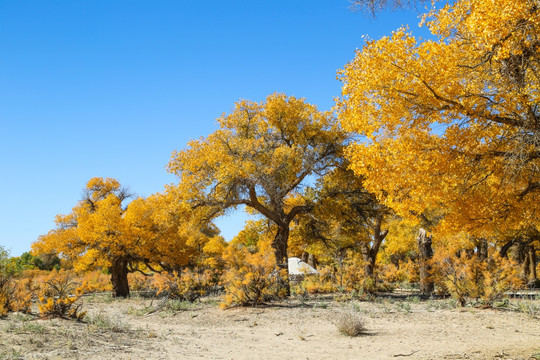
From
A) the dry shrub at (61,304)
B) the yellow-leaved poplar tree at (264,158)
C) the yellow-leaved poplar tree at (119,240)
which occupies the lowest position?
the dry shrub at (61,304)

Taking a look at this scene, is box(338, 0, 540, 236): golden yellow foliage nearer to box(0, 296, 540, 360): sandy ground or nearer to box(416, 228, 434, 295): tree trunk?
box(0, 296, 540, 360): sandy ground

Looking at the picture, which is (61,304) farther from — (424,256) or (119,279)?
(424,256)

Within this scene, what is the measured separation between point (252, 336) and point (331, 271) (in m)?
11.6

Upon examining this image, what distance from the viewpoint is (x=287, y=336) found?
999cm

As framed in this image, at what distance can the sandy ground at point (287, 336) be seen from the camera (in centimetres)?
782

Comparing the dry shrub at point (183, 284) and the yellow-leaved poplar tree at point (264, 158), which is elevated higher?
the yellow-leaved poplar tree at point (264, 158)

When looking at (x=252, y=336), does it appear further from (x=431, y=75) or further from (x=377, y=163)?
(x=431, y=75)

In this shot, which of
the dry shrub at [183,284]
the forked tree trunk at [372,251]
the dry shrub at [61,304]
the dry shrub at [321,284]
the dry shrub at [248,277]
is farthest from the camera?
the forked tree trunk at [372,251]

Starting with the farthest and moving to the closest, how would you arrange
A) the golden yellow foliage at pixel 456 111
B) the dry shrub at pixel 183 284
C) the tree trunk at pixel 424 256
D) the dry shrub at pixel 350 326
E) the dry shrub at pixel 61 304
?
the tree trunk at pixel 424 256 → the dry shrub at pixel 183 284 → the dry shrub at pixel 61 304 → the dry shrub at pixel 350 326 → the golden yellow foliage at pixel 456 111

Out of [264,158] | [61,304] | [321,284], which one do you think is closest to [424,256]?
[321,284]

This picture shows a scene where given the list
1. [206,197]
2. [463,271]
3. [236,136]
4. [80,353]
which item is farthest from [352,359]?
[236,136]

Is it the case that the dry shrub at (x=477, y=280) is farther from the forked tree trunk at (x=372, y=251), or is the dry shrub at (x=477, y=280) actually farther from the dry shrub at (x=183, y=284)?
the dry shrub at (x=183, y=284)

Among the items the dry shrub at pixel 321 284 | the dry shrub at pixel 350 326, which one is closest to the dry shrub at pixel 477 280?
the dry shrub at pixel 350 326

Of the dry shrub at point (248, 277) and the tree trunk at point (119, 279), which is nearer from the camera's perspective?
the dry shrub at point (248, 277)
